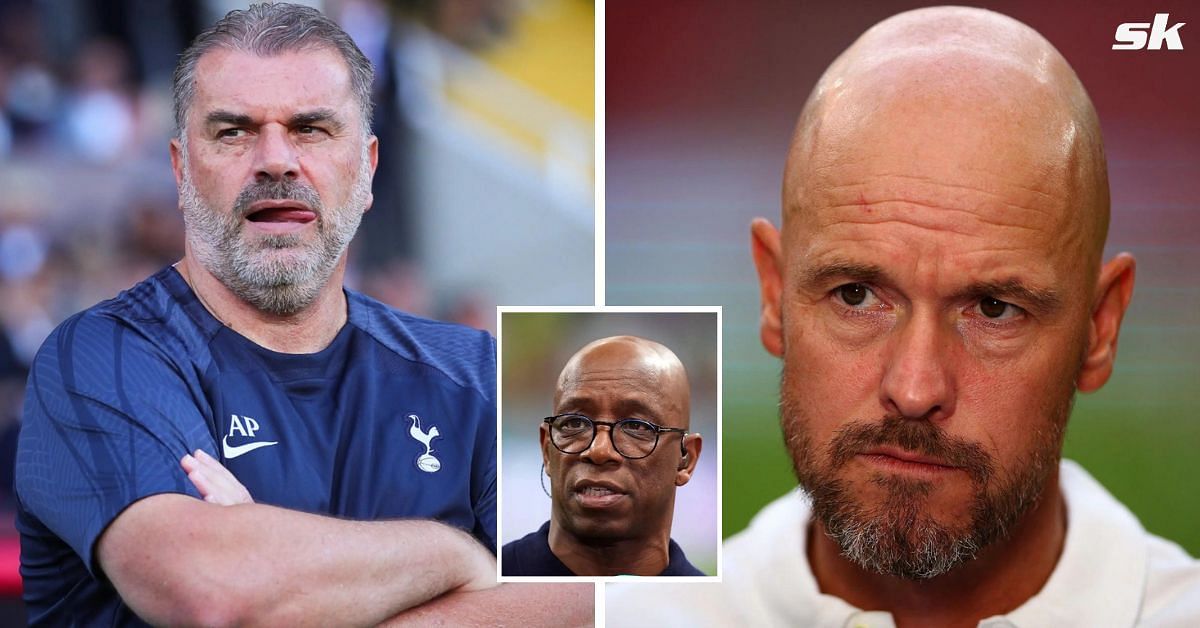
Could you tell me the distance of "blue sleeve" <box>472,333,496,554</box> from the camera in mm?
2721

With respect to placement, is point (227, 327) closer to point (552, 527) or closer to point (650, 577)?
point (552, 527)

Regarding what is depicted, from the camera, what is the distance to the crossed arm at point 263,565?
7.80 feet

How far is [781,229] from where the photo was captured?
8.58 ft

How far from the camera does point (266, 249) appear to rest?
266 cm

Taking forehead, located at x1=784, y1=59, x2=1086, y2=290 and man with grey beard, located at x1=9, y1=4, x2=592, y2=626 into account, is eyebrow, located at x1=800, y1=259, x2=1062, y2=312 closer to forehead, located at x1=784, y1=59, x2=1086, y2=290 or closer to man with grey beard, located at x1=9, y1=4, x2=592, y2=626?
forehead, located at x1=784, y1=59, x2=1086, y2=290

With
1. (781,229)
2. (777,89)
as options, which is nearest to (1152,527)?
(781,229)

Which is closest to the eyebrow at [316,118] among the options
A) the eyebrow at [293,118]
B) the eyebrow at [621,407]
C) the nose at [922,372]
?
the eyebrow at [293,118]

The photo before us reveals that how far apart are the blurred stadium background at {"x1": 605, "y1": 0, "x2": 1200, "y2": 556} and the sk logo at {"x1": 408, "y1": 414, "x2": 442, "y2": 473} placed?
51cm

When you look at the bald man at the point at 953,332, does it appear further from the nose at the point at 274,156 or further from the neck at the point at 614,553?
the nose at the point at 274,156

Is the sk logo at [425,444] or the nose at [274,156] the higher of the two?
the nose at [274,156]

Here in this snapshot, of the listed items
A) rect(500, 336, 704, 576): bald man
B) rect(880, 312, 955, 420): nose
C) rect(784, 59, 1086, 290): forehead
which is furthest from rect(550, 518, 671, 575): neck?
rect(784, 59, 1086, 290): forehead

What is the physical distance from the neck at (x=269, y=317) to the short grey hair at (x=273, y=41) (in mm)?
330

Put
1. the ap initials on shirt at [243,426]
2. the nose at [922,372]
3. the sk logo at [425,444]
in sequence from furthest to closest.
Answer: the sk logo at [425,444] < the ap initials on shirt at [243,426] < the nose at [922,372]

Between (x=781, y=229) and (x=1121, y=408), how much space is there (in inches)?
33.7
